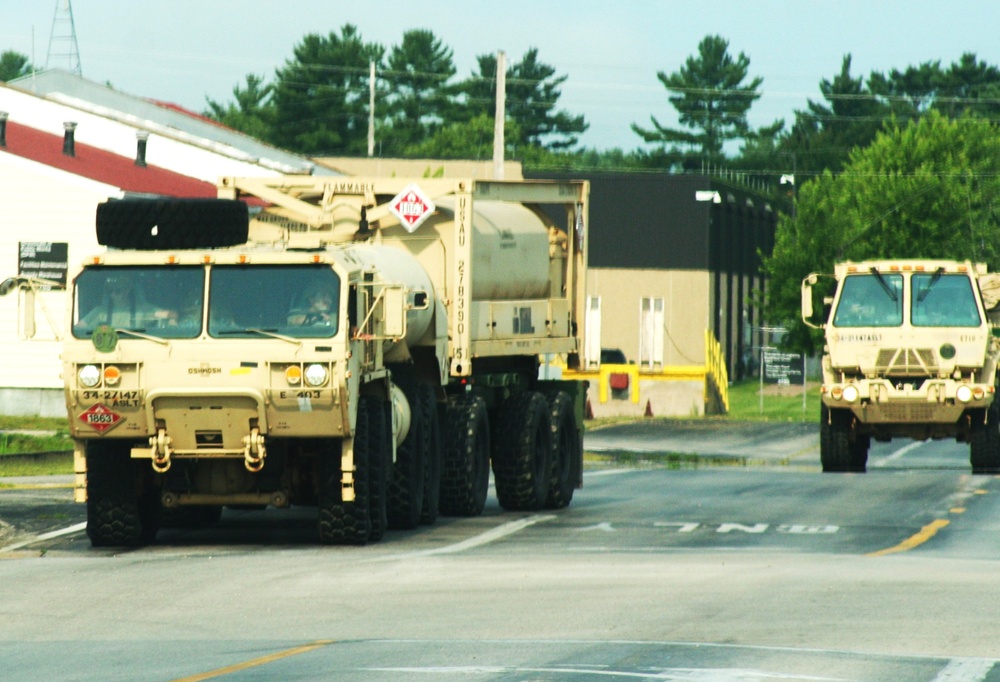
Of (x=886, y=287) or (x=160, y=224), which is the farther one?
(x=886, y=287)

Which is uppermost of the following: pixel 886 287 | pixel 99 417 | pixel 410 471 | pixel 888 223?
pixel 888 223

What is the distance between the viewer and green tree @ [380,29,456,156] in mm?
139000

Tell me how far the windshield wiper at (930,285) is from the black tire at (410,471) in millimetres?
11737

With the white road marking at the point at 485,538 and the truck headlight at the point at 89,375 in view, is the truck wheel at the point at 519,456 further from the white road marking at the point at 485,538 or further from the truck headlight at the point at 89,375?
the truck headlight at the point at 89,375

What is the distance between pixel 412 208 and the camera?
19.4 meters

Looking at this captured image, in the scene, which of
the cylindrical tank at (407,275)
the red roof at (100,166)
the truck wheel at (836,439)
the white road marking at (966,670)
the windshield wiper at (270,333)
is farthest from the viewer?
the red roof at (100,166)

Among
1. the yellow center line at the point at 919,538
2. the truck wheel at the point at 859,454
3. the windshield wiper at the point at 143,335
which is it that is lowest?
the yellow center line at the point at 919,538

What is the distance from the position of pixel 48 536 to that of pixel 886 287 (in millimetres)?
14437

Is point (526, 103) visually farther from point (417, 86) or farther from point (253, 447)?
point (253, 447)

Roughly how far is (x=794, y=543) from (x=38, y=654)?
8.50m

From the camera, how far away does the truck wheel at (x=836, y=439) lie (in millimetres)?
28688

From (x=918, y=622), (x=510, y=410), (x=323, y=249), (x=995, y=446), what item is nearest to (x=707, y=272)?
(x=995, y=446)

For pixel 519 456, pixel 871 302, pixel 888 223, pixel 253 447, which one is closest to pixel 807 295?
pixel 871 302

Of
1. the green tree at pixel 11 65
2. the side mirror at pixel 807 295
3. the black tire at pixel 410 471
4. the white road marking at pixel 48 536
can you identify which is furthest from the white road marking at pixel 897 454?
the green tree at pixel 11 65
